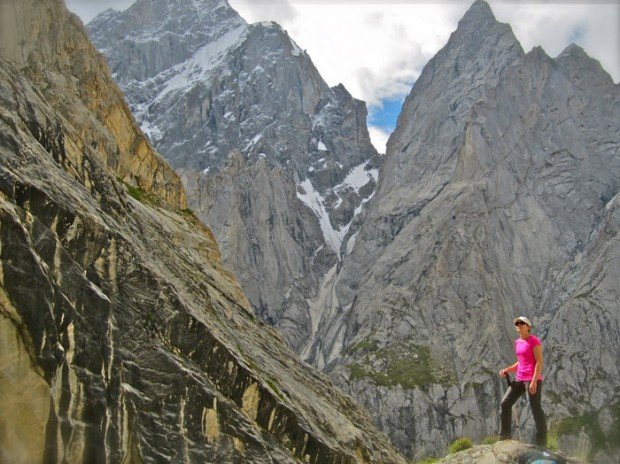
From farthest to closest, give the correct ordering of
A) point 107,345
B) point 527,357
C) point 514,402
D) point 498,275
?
point 498,275 → point 514,402 → point 527,357 → point 107,345

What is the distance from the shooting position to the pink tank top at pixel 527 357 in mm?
16938

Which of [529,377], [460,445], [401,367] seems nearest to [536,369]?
[529,377]

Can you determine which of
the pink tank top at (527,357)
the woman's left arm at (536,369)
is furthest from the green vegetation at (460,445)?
the woman's left arm at (536,369)

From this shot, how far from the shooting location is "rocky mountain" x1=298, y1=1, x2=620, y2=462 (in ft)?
431

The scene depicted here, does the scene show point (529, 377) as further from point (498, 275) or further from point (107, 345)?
point (498, 275)

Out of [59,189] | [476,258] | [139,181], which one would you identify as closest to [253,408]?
[59,189]

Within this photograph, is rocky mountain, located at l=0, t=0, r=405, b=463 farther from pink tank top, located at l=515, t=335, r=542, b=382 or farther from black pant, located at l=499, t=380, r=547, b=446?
pink tank top, located at l=515, t=335, r=542, b=382

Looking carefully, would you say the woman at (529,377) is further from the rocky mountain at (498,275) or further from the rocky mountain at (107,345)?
the rocky mountain at (498,275)

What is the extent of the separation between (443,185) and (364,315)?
155ft

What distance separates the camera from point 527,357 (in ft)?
56.0

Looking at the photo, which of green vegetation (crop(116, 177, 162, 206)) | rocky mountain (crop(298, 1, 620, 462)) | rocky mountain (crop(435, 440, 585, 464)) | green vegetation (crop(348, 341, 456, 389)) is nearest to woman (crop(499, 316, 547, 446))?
rocky mountain (crop(435, 440, 585, 464))

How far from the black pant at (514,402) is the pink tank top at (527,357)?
10.5 inches

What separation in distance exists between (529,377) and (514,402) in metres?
1.11

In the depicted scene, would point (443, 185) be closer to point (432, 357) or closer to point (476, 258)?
point (476, 258)
